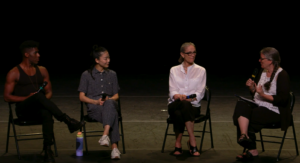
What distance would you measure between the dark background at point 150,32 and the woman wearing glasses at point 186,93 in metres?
Answer: 10.1

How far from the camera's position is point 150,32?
51.9 feet

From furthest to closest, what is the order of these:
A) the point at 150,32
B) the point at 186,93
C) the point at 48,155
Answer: the point at 150,32, the point at 186,93, the point at 48,155

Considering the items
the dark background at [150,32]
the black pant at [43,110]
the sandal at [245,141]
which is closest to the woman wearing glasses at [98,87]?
the black pant at [43,110]

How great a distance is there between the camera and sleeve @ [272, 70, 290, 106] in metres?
3.88

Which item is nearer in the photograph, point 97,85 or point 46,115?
point 46,115

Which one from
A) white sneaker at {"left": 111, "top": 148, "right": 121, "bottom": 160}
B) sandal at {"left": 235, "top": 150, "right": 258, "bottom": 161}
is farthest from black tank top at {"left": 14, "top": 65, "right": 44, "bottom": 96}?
sandal at {"left": 235, "top": 150, "right": 258, "bottom": 161}

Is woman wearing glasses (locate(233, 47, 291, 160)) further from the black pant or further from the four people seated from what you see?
the black pant

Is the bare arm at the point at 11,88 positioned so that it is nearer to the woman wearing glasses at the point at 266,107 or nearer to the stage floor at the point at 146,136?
the stage floor at the point at 146,136

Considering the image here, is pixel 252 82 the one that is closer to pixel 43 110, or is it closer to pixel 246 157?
pixel 246 157

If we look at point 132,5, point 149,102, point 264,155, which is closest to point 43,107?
point 264,155

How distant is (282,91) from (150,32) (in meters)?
12.2

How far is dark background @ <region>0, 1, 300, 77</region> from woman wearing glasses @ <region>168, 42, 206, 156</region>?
33.3ft

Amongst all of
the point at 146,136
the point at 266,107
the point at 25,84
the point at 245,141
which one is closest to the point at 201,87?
the point at 266,107

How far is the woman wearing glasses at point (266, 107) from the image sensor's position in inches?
153
